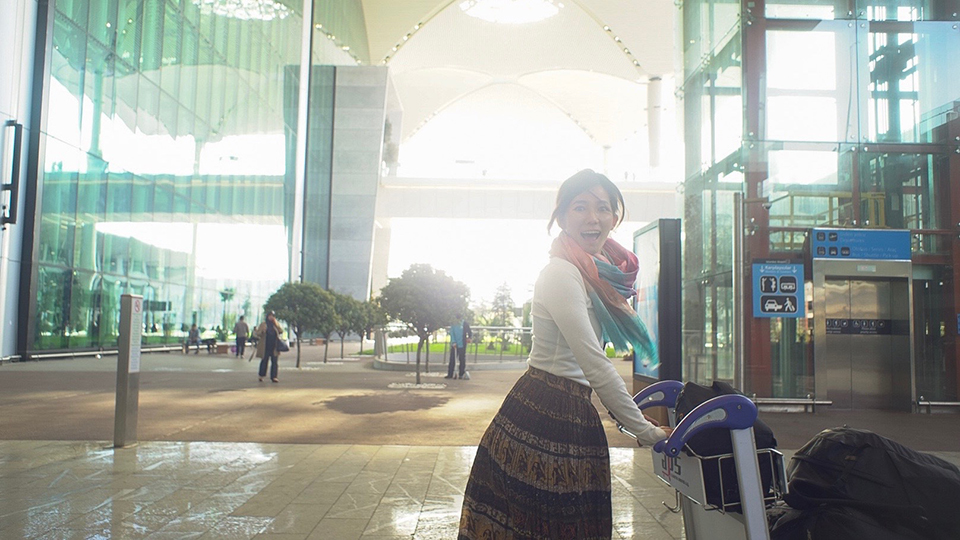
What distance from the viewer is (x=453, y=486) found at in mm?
6059

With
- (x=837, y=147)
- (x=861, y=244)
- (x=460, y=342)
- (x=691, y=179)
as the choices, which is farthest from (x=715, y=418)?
(x=460, y=342)

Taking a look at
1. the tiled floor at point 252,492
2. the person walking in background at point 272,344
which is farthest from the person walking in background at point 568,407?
the person walking in background at point 272,344

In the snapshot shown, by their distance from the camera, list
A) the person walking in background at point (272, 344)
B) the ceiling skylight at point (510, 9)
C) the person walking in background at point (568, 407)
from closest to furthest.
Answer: the person walking in background at point (568, 407)
the person walking in background at point (272, 344)
the ceiling skylight at point (510, 9)

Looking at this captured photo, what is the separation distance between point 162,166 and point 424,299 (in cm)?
1449

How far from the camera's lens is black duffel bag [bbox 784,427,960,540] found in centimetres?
222

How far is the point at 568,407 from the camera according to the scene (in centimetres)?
232

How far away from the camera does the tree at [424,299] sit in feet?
55.8

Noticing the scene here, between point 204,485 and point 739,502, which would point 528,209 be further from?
point 739,502

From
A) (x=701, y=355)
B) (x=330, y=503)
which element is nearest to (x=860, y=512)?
(x=330, y=503)

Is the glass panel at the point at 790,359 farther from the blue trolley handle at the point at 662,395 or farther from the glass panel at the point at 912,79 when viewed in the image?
the blue trolley handle at the point at 662,395

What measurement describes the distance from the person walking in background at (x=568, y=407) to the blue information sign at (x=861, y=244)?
1030 centimetres

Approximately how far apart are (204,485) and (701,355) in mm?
8127

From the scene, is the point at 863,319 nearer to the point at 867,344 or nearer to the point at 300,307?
the point at 867,344

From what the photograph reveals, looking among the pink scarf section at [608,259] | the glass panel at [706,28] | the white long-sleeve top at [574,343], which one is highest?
the glass panel at [706,28]
